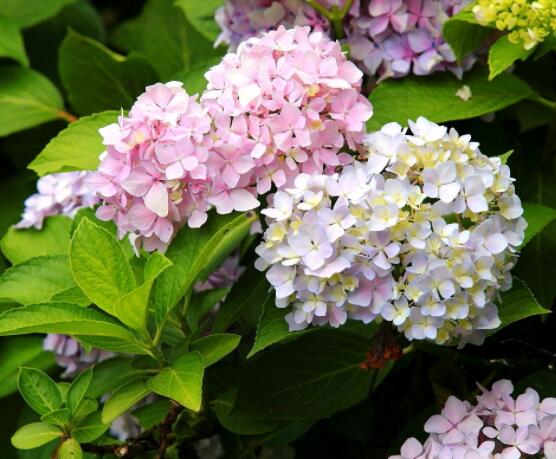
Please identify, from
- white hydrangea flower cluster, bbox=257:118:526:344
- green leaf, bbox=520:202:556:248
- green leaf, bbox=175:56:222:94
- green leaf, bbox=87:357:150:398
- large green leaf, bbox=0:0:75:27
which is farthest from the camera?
large green leaf, bbox=0:0:75:27

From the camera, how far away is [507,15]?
3.89ft

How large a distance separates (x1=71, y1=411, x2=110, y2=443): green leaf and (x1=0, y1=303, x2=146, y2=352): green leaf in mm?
129

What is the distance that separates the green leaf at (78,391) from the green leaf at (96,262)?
0.33 ft

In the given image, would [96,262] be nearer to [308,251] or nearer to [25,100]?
[308,251]

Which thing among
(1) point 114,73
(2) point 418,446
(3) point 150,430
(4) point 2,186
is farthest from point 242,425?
(4) point 2,186

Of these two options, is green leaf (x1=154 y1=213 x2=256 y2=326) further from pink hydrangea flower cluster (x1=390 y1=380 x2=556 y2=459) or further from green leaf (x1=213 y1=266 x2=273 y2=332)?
pink hydrangea flower cluster (x1=390 y1=380 x2=556 y2=459)

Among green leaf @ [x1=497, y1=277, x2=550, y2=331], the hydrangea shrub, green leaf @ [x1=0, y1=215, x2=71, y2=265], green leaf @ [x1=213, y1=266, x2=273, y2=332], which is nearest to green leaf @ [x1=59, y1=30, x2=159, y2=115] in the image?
the hydrangea shrub

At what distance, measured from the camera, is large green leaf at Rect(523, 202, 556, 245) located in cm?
120

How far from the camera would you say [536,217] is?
123 cm

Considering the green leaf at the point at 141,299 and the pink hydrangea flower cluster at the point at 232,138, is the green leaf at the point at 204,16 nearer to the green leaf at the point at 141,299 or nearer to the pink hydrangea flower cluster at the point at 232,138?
the pink hydrangea flower cluster at the point at 232,138

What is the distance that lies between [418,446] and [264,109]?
0.40 m

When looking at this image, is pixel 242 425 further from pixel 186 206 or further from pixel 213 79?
pixel 213 79

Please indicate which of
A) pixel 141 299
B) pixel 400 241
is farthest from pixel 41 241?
pixel 400 241

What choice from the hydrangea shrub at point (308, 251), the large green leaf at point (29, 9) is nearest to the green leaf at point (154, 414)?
the hydrangea shrub at point (308, 251)
